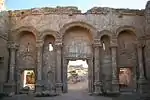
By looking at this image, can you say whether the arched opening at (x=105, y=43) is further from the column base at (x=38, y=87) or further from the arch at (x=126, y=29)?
the column base at (x=38, y=87)

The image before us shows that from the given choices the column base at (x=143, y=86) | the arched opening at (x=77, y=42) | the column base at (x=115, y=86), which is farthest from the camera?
the arched opening at (x=77, y=42)

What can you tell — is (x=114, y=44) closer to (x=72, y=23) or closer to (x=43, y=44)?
(x=72, y=23)

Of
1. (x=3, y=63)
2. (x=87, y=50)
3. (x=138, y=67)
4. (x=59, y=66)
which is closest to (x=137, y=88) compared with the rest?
(x=138, y=67)

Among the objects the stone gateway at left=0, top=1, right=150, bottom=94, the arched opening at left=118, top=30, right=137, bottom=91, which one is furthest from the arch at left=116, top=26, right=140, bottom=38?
the arched opening at left=118, top=30, right=137, bottom=91

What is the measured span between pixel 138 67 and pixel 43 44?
25.2ft

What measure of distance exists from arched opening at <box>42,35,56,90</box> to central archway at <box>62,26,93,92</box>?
38.3 inches

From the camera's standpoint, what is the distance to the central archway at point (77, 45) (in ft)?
54.1

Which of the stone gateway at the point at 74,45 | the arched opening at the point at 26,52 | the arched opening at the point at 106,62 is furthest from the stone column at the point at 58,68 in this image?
the arched opening at the point at 106,62

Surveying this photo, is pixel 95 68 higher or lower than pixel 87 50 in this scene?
lower

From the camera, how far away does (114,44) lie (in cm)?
1619

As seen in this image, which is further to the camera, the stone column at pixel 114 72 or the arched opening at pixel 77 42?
the arched opening at pixel 77 42

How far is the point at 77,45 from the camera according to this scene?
16.8m

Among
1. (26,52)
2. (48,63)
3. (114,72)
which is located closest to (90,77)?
(114,72)

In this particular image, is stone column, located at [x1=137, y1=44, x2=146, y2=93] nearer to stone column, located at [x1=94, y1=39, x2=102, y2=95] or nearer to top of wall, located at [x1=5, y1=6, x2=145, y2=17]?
top of wall, located at [x1=5, y1=6, x2=145, y2=17]
